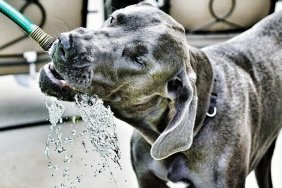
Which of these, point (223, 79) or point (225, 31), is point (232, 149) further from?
point (225, 31)

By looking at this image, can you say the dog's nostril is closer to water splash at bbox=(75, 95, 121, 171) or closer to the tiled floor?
water splash at bbox=(75, 95, 121, 171)

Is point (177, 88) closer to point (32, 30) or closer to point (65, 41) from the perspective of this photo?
point (65, 41)

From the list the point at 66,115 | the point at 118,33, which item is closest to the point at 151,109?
the point at 118,33

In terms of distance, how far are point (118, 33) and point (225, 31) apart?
338cm

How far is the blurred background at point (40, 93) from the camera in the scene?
3846mm

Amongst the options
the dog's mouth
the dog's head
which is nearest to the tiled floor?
the dog's head

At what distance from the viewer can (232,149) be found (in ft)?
9.02

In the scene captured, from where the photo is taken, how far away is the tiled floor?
3.78 meters

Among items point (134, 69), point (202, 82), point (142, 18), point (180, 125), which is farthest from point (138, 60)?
point (202, 82)

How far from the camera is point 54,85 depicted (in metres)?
2.43

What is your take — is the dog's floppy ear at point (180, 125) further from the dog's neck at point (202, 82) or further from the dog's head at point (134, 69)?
the dog's neck at point (202, 82)

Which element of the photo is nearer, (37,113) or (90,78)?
(90,78)

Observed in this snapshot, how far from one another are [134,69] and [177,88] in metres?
0.25

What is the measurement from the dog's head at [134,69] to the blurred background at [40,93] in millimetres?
716
